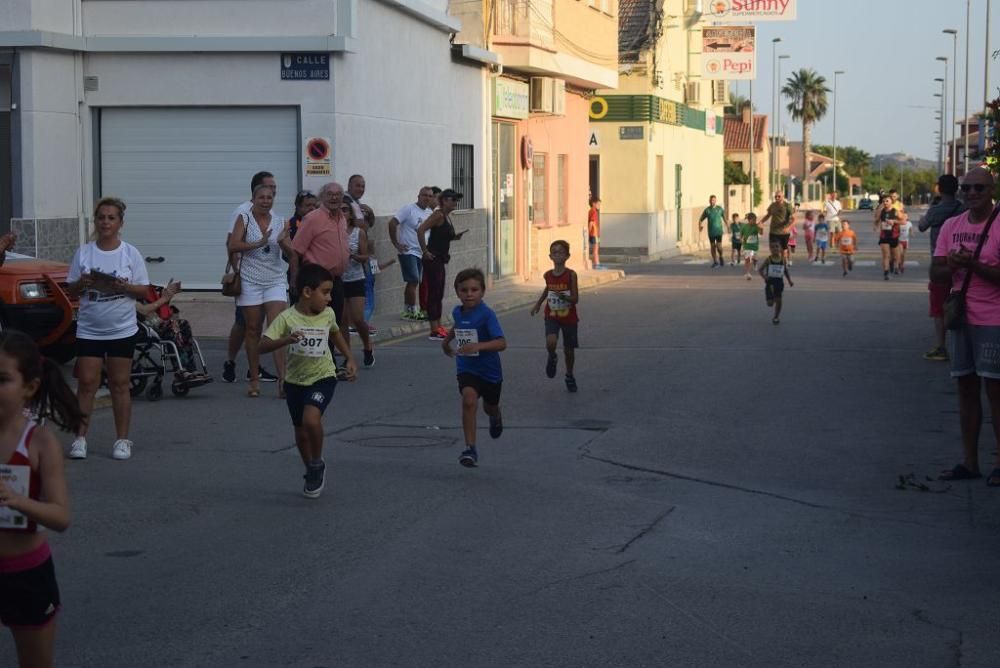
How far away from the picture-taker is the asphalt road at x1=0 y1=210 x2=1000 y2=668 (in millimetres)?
5902

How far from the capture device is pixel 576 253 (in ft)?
116

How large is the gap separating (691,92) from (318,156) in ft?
107

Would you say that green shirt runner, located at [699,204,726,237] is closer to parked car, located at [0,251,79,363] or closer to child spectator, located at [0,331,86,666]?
parked car, located at [0,251,79,363]

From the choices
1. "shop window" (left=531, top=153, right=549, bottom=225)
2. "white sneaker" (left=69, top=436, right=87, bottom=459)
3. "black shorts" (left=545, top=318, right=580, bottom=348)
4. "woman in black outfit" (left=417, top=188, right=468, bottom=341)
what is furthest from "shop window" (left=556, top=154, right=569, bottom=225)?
"white sneaker" (left=69, top=436, right=87, bottom=459)

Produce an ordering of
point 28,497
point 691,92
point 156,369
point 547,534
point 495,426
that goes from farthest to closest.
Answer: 1. point 691,92
2. point 156,369
3. point 495,426
4. point 547,534
5. point 28,497

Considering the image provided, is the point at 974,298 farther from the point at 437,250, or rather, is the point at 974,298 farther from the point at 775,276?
the point at 775,276

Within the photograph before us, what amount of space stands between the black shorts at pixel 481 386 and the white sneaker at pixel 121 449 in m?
2.35

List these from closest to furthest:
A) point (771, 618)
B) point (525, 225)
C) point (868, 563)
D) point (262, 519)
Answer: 1. point (771, 618)
2. point (868, 563)
3. point (262, 519)
4. point (525, 225)

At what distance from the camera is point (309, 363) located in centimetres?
873

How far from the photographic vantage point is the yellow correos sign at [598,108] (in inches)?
1625

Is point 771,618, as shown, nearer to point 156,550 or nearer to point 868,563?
point 868,563

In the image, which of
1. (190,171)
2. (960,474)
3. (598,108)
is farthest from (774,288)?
(598,108)

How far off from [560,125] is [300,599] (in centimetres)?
2865

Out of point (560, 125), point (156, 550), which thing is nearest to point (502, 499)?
point (156, 550)
